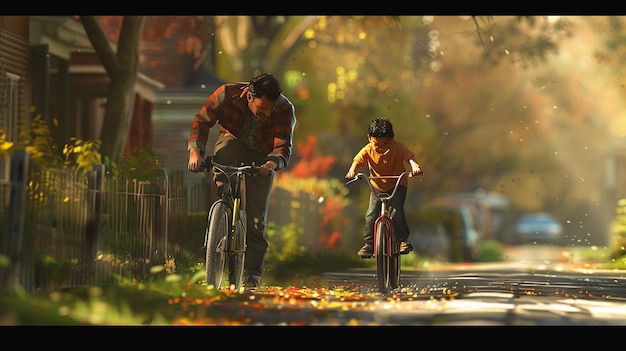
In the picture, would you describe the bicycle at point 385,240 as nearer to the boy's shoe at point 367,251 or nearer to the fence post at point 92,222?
the boy's shoe at point 367,251

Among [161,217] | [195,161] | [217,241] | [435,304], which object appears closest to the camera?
[195,161]

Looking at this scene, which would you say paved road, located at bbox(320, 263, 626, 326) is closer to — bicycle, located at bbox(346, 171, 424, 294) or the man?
bicycle, located at bbox(346, 171, 424, 294)

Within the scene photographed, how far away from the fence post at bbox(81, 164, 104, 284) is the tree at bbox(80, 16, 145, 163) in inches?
257

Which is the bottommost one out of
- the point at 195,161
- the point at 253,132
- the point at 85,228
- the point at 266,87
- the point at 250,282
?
the point at 250,282

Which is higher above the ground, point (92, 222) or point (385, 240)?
point (92, 222)

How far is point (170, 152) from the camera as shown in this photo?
3133 cm

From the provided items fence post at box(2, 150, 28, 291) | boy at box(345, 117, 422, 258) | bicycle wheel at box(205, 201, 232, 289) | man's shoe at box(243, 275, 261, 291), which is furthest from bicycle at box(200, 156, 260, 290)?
fence post at box(2, 150, 28, 291)

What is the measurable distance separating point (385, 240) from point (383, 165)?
0.80 m

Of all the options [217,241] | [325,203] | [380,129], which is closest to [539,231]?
[325,203]

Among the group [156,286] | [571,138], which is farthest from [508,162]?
[156,286]

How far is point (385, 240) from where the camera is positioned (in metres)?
13.1

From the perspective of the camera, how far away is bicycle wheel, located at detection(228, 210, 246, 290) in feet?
41.9

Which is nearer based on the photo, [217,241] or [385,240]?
[217,241]

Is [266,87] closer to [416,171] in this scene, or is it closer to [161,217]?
[416,171]
